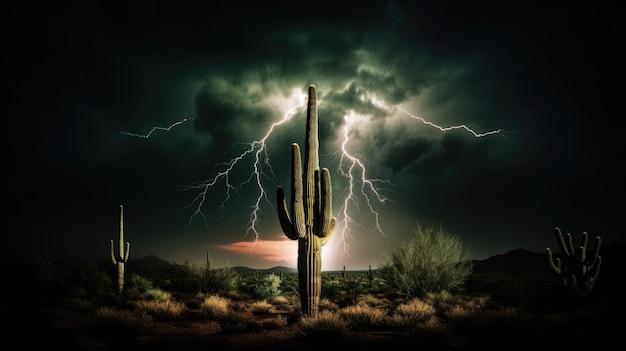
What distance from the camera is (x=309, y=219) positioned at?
43.4 ft

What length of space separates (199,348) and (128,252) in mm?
16589

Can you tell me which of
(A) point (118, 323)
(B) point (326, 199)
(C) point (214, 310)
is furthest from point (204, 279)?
(B) point (326, 199)

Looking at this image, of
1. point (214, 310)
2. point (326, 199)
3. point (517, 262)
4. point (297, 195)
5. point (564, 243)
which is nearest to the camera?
point (326, 199)

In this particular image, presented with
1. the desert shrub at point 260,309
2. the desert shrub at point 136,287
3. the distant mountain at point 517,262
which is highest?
the desert shrub at point 136,287

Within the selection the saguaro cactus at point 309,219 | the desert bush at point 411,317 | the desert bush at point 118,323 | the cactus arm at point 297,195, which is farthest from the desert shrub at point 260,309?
the desert bush at point 411,317

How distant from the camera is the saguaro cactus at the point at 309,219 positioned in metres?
12.9

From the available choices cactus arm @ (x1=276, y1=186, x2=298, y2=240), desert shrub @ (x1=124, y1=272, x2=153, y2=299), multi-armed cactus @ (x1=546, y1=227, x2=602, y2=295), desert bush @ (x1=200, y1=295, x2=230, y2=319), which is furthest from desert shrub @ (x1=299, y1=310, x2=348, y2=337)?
desert shrub @ (x1=124, y1=272, x2=153, y2=299)

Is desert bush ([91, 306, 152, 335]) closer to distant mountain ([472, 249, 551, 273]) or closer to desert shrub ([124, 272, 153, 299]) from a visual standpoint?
desert shrub ([124, 272, 153, 299])

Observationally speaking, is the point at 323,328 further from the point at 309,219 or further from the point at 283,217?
the point at 283,217

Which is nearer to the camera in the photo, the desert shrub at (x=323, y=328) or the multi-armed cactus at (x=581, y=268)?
the desert shrub at (x=323, y=328)

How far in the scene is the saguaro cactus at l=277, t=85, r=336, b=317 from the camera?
12.9 meters

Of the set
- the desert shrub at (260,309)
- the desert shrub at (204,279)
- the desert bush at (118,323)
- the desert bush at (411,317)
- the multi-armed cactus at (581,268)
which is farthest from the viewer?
the desert shrub at (204,279)

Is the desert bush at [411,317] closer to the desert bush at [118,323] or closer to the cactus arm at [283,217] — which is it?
the cactus arm at [283,217]

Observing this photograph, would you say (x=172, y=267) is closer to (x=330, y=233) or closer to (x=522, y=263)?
(x=330, y=233)
